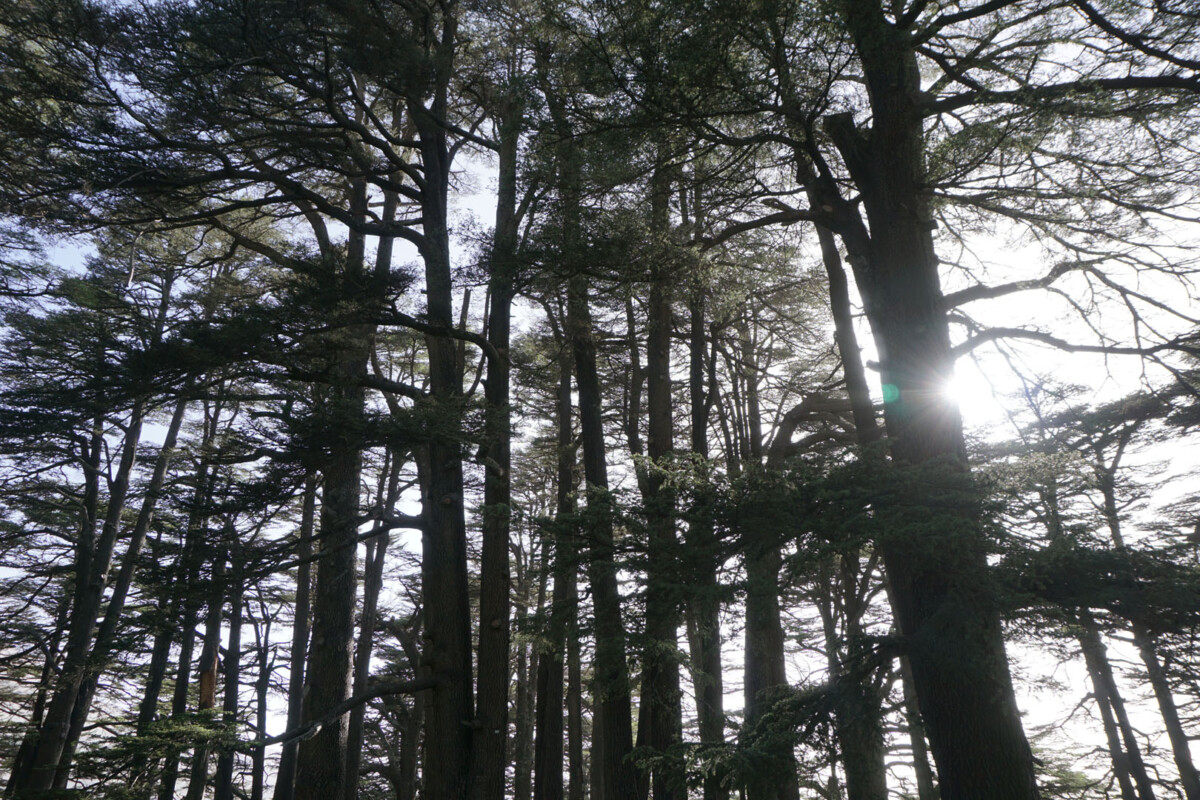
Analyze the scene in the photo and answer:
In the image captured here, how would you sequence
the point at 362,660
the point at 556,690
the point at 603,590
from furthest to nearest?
the point at 362,660 → the point at 556,690 → the point at 603,590

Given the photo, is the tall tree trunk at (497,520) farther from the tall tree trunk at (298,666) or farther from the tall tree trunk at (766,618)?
the tall tree trunk at (298,666)

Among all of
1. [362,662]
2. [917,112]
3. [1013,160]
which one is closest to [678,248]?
[917,112]

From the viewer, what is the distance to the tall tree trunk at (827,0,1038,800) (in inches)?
178

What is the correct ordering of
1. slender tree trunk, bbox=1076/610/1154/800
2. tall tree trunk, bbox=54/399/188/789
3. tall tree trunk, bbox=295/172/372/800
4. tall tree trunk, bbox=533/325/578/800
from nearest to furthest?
tall tree trunk, bbox=295/172/372/800
slender tree trunk, bbox=1076/610/1154/800
tall tree trunk, bbox=533/325/578/800
tall tree trunk, bbox=54/399/188/789

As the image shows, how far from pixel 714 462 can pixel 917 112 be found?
3.62 m

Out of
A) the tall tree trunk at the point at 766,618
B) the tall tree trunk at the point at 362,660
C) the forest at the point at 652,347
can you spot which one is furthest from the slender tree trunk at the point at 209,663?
the tall tree trunk at the point at 766,618

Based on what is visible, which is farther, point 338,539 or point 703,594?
point 338,539

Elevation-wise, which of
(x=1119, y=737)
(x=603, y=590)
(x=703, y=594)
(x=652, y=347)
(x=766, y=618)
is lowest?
(x=1119, y=737)

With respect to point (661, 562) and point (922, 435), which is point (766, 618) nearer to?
point (661, 562)

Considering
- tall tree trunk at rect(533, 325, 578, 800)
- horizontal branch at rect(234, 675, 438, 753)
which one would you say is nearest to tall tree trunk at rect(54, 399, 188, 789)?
horizontal branch at rect(234, 675, 438, 753)

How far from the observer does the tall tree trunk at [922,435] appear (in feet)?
14.8

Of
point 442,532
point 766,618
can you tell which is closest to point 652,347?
point 442,532

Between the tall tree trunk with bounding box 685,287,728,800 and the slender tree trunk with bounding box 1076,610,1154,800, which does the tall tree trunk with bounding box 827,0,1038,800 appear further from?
the slender tree trunk with bounding box 1076,610,1154,800

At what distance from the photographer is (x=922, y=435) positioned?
574 centimetres
